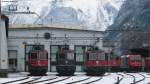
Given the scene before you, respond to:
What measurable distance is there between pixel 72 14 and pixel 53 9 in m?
6.71

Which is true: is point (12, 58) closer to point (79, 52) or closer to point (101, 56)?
point (79, 52)

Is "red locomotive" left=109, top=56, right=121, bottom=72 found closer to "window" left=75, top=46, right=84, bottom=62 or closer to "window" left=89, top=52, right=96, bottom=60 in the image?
"window" left=75, top=46, right=84, bottom=62

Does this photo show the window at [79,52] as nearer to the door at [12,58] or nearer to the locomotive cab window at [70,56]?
the door at [12,58]

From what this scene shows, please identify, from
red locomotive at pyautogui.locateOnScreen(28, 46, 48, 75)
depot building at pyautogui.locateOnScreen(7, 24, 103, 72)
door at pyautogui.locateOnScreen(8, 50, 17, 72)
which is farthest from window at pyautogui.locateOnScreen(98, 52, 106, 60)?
door at pyautogui.locateOnScreen(8, 50, 17, 72)

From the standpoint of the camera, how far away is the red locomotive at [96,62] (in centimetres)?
5525

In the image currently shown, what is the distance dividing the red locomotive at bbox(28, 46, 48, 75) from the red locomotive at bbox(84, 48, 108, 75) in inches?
171

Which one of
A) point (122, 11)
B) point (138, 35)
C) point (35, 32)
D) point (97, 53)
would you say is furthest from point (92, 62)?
point (122, 11)

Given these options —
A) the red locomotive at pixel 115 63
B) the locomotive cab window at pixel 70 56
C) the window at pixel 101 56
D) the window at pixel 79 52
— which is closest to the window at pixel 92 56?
the window at pixel 101 56

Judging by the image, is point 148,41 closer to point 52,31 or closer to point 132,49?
point 132,49

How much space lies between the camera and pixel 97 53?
5638 centimetres

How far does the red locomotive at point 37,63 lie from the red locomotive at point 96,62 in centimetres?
435

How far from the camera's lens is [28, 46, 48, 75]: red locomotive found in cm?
5628

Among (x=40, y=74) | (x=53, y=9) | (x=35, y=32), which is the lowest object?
(x=40, y=74)

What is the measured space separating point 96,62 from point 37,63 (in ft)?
19.1
